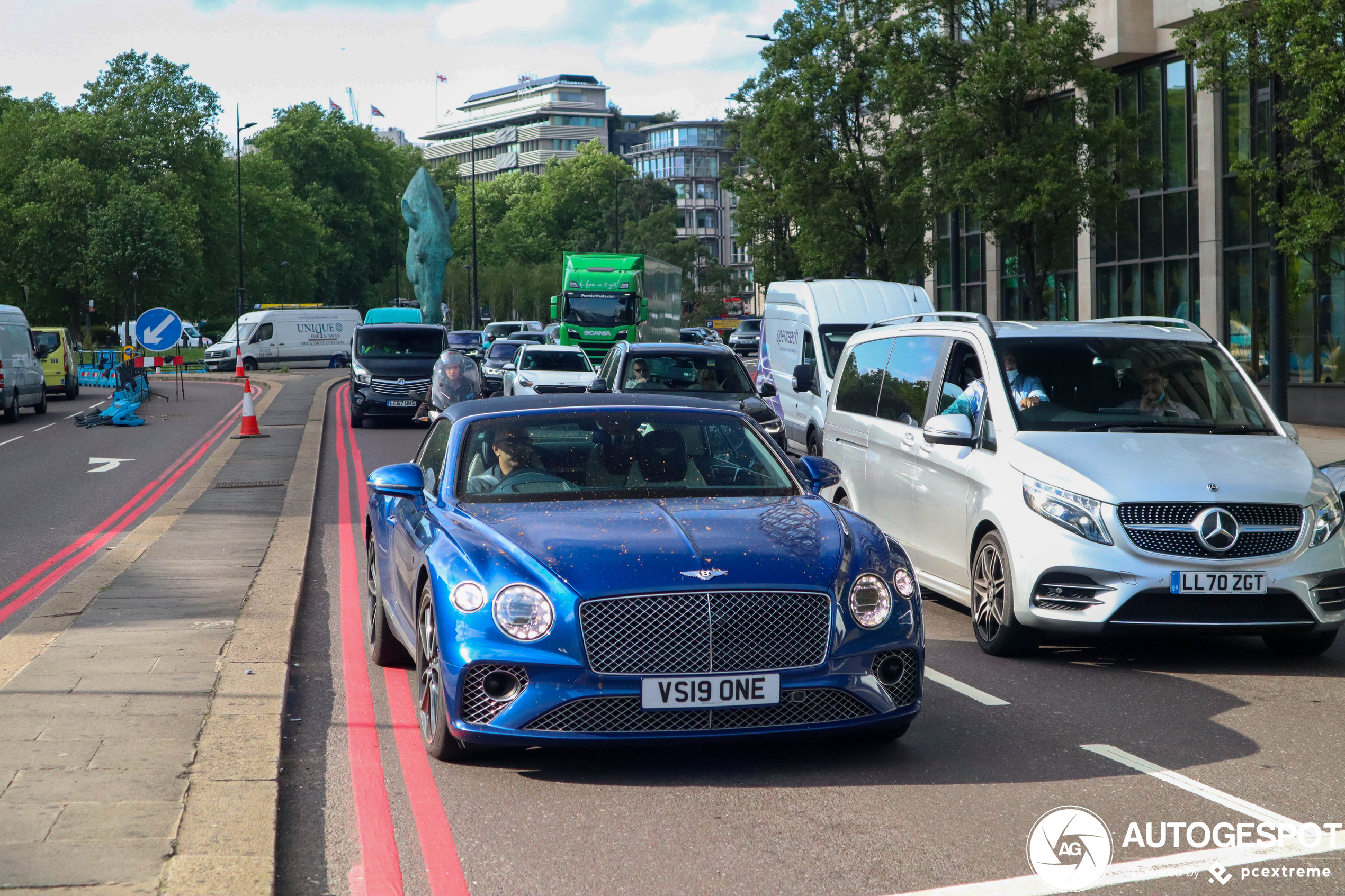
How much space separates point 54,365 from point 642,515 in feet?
132

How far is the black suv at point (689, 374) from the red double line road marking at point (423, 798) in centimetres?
1038

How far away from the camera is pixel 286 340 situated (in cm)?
6888

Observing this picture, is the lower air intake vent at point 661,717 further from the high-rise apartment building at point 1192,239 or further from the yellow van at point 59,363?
the yellow van at point 59,363

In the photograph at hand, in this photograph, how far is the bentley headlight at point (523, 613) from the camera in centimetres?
534

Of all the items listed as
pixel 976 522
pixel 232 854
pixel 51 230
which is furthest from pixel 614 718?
pixel 51 230

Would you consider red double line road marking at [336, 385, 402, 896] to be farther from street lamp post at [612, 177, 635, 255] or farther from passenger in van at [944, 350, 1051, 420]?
street lamp post at [612, 177, 635, 255]

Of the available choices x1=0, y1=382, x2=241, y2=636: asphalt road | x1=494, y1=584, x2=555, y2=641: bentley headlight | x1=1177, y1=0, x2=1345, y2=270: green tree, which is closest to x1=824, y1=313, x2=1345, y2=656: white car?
x1=494, y1=584, x2=555, y2=641: bentley headlight

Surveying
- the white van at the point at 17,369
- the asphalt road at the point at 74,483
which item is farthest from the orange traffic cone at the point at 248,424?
the white van at the point at 17,369

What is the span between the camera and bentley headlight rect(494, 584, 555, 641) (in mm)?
5340

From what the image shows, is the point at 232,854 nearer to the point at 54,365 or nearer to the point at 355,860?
the point at 355,860

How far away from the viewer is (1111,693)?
7027 mm

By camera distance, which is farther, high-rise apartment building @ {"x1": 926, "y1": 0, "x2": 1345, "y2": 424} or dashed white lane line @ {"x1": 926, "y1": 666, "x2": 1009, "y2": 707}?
high-rise apartment building @ {"x1": 926, "y1": 0, "x2": 1345, "y2": 424}

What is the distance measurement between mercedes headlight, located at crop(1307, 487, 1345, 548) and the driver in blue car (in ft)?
12.6

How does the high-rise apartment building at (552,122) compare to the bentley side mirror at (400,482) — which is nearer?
the bentley side mirror at (400,482)
